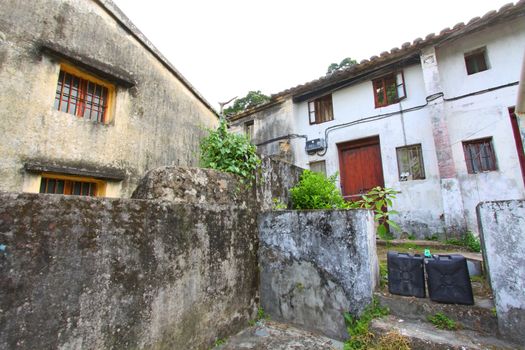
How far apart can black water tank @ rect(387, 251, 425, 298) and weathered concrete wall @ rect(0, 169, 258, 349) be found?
198 centimetres

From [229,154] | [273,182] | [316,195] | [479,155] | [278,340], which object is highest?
[479,155]

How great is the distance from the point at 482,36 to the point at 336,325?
30.7 feet

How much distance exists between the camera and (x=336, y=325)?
312 centimetres

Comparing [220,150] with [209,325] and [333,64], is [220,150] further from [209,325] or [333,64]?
[333,64]

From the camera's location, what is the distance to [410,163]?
8109 mm

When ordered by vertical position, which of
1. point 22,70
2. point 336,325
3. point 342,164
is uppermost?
point 22,70

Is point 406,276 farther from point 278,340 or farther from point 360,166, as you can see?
point 360,166

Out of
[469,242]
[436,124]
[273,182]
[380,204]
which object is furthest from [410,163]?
[273,182]

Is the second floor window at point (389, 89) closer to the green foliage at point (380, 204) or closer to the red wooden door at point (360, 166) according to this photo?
the red wooden door at point (360, 166)

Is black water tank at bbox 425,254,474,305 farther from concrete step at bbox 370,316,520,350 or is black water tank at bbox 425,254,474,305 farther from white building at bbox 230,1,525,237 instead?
white building at bbox 230,1,525,237

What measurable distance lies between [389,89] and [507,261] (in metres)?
7.77

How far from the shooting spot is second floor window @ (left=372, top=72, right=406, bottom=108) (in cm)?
856

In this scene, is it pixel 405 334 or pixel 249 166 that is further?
pixel 249 166

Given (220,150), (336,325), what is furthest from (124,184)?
(336,325)
